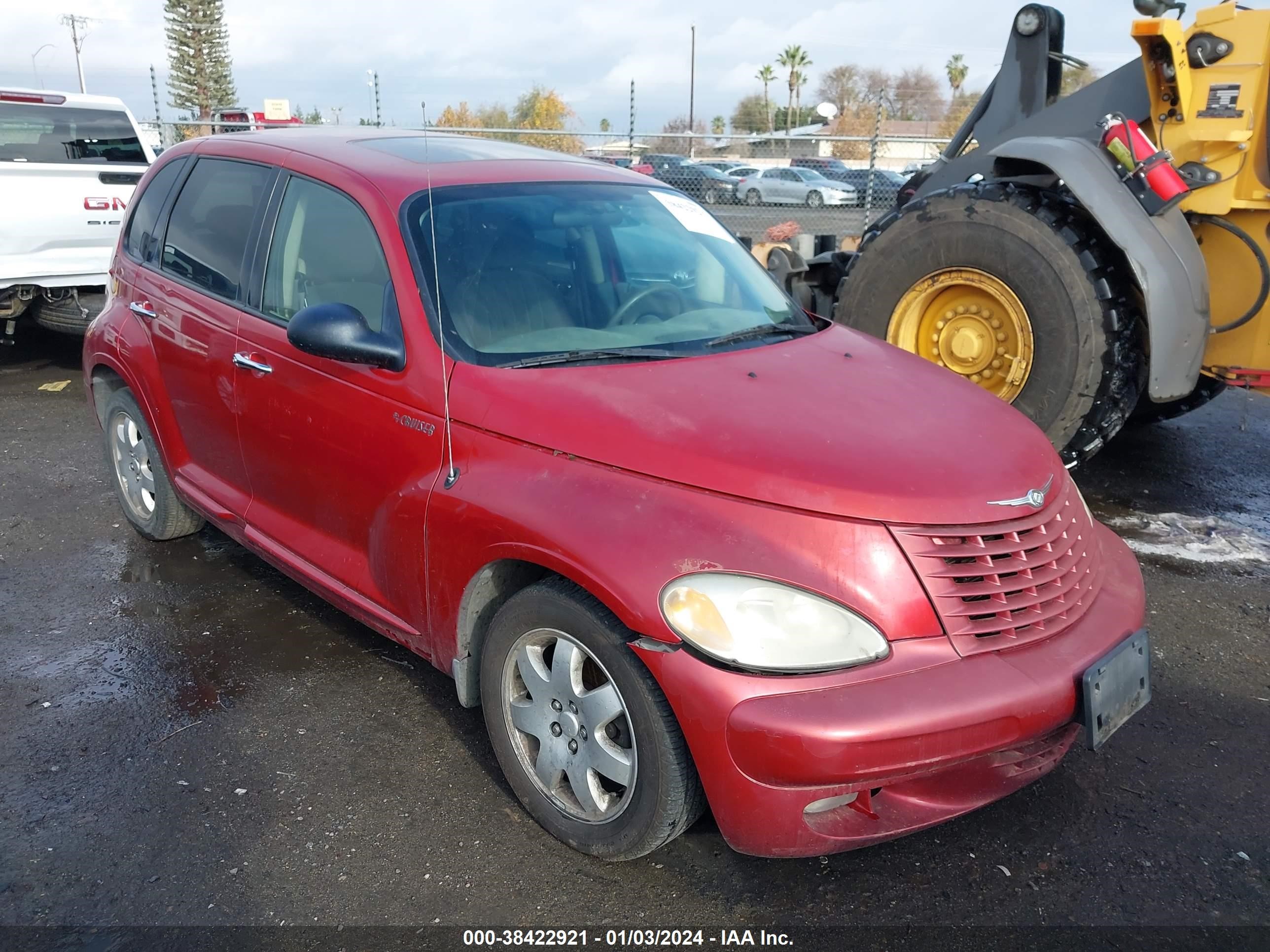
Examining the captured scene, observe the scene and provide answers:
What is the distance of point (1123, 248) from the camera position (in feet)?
14.7

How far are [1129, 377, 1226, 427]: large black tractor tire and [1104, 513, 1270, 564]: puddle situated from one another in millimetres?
670

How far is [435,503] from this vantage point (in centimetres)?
287

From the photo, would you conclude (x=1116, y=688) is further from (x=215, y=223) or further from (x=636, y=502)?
(x=215, y=223)

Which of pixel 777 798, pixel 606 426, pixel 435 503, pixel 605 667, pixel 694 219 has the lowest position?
pixel 777 798

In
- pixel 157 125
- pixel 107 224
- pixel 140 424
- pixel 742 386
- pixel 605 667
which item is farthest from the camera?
pixel 157 125

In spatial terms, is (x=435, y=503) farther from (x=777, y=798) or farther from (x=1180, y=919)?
(x=1180, y=919)

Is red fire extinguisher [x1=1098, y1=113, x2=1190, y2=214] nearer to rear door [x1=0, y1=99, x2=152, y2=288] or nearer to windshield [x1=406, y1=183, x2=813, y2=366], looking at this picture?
windshield [x1=406, y1=183, x2=813, y2=366]

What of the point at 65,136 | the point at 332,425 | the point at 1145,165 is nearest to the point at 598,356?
the point at 332,425

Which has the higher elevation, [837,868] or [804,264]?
[804,264]

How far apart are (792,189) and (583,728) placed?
21.8 metres

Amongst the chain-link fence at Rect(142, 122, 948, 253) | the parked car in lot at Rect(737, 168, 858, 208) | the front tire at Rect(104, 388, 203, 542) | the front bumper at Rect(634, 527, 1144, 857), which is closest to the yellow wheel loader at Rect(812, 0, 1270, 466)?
the front bumper at Rect(634, 527, 1144, 857)

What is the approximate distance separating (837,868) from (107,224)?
24.8 feet

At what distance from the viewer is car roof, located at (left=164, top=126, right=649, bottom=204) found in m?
3.35

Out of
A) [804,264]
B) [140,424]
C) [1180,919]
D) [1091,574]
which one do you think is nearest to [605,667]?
[1091,574]
